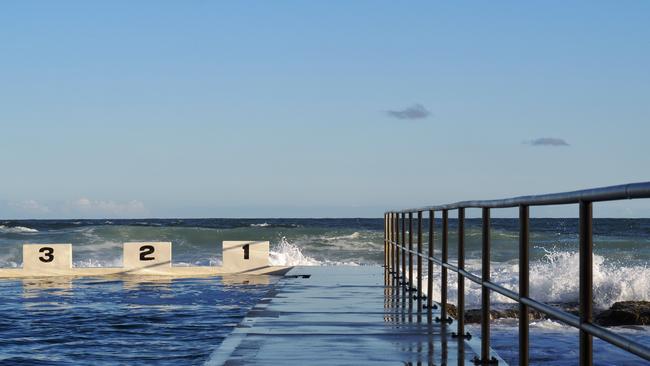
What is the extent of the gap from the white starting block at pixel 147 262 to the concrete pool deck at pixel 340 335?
28.2 ft

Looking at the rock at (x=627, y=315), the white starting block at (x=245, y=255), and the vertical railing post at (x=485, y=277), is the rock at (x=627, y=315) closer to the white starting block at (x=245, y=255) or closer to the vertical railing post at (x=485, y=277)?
the white starting block at (x=245, y=255)

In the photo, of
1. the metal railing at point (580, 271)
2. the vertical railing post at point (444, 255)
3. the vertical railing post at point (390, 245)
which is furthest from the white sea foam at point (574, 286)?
the metal railing at point (580, 271)

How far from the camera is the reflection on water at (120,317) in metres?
8.87

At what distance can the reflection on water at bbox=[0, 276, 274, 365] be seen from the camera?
887 centimetres

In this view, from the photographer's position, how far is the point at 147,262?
19.0 m

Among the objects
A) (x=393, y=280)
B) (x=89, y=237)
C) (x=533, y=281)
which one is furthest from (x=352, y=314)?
(x=89, y=237)

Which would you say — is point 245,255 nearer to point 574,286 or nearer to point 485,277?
point 574,286

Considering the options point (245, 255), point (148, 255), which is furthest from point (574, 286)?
point (148, 255)

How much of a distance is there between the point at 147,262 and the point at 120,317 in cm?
717

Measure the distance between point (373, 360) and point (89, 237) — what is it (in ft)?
146

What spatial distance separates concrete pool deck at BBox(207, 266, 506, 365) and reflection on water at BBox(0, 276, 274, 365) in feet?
3.33

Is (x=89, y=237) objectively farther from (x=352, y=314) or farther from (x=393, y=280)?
(x=352, y=314)

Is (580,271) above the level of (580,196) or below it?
below

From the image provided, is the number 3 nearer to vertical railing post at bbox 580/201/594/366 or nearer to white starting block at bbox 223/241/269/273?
white starting block at bbox 223/241/269/273
